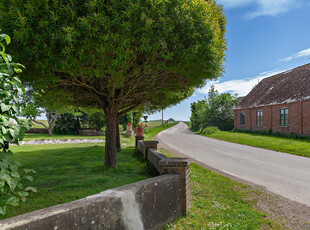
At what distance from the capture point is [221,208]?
4.51m

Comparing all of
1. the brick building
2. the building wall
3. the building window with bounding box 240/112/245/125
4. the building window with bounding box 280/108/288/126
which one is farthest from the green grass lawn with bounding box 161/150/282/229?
the building window with bounding box 240/112/245/125

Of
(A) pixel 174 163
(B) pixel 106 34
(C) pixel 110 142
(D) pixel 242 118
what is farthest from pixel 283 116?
(B) pixel 106 34

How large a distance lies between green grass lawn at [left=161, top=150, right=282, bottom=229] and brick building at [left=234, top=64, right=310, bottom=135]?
58.8ft

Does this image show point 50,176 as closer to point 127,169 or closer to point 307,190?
point 127,169

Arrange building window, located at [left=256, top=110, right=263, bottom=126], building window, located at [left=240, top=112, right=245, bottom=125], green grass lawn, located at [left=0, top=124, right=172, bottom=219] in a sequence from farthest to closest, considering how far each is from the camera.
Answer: building window, located at [left=240, top=112, right=245, bottom=125] < building window, located at [left=256, top=110, right=263, bottom=126] < green grass lawn, located at [left=0, top=124, right=172, bottom=219]

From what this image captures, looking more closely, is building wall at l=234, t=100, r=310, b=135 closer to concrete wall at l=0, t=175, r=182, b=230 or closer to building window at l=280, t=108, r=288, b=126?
building window at l=280, t=108, r=288, b=126

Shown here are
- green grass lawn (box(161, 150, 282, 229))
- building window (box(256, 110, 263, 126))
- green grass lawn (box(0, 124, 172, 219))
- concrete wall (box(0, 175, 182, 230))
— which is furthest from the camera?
building window (box(256, 110, 263, 126))

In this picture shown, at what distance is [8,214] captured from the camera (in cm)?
348

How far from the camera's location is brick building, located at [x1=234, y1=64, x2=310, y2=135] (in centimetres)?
1986

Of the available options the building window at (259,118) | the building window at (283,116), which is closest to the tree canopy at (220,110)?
the building window at (259,118)

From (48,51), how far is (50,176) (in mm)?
3996

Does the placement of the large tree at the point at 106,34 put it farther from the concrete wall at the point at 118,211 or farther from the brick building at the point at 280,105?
the brick building at the point at 280,105

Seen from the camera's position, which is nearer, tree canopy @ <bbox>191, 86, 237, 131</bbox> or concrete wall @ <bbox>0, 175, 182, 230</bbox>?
concrete wall @ <bbox>0, 175, 182, 230</bbox>

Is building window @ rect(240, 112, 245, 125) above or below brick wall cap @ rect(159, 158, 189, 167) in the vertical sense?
above
